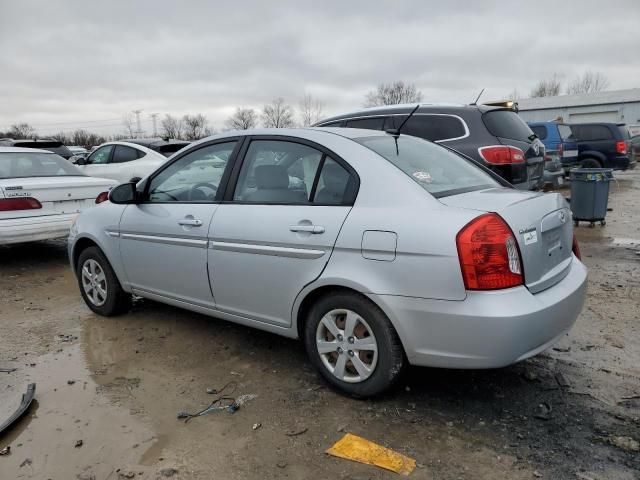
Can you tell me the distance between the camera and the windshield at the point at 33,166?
277 inches

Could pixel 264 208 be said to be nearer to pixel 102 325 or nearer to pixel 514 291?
pixel 514 291

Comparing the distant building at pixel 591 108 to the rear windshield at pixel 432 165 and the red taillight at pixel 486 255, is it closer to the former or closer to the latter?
the rear windshield at pixel 432 165

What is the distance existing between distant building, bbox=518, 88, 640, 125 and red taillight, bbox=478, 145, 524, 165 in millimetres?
33311

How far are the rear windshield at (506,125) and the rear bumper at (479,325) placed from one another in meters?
4.04

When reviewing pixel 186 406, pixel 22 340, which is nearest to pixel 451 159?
pixel 186 406

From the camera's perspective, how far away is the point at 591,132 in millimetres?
15906

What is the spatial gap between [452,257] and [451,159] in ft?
4.57

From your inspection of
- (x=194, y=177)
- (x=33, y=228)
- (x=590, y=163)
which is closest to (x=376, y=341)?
(x=194, y=177)

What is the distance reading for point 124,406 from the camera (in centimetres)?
323

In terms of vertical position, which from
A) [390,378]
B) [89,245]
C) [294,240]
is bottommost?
[390,378]

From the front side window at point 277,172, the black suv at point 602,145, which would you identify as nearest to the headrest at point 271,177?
the front side window at point 277,172

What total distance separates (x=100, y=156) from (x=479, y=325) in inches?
412

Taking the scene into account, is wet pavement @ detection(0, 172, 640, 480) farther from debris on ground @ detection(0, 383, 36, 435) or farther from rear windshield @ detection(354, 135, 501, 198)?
rear windshield @ detection(354, 135, 501, 198)

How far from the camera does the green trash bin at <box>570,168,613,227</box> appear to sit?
27.5 feet
